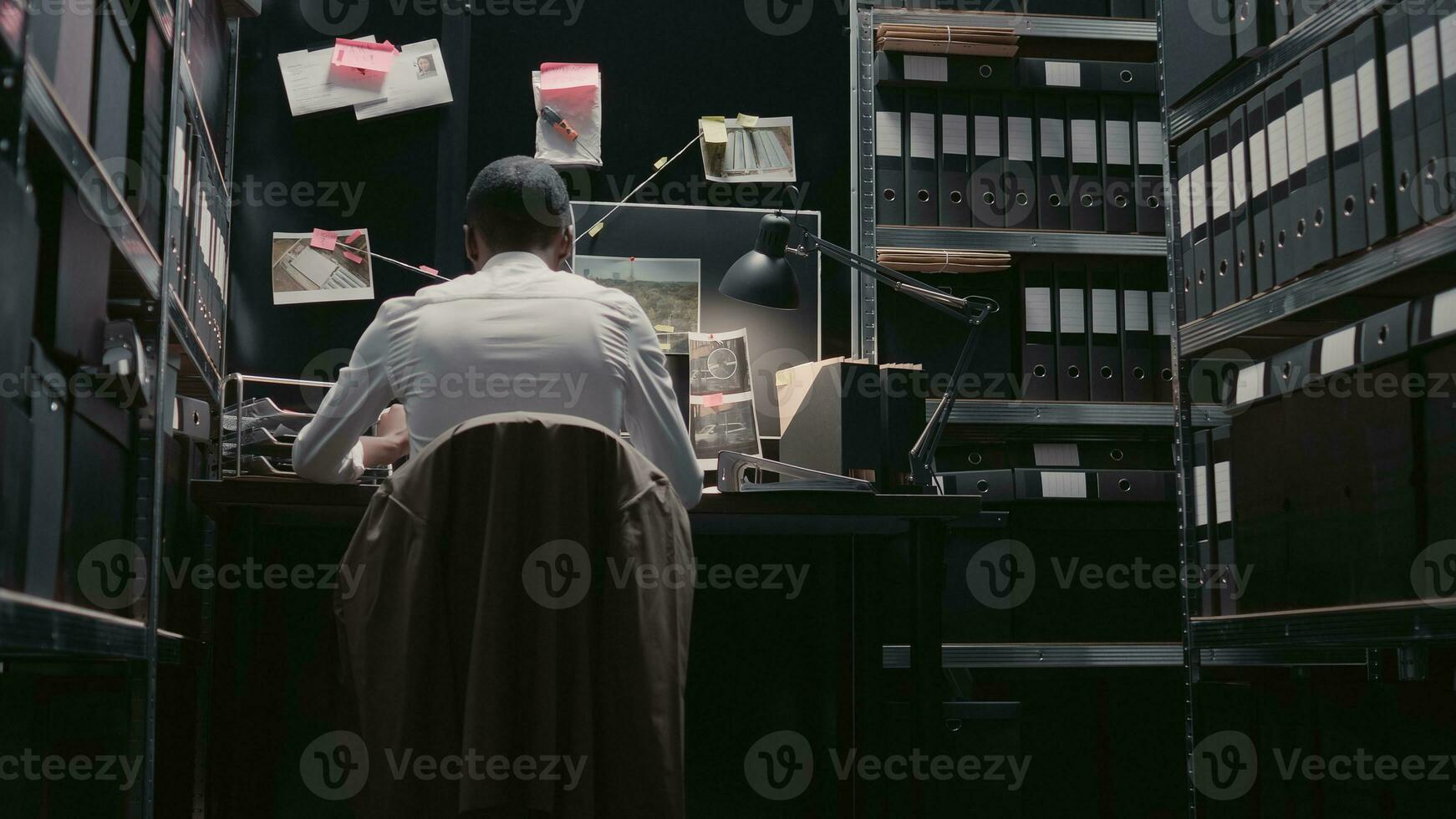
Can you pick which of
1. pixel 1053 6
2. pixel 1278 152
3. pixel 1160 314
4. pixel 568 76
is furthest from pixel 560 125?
pixel 1278 152

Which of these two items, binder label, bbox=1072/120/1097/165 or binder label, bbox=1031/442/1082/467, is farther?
binder label, bbox=1072/120/1097/165

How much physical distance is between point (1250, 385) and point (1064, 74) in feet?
3.89

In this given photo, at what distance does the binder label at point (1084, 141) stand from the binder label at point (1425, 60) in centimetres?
135

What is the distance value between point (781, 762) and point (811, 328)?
0.98 metres

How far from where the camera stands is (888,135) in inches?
112

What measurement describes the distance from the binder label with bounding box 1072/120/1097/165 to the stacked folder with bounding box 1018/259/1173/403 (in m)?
0.25

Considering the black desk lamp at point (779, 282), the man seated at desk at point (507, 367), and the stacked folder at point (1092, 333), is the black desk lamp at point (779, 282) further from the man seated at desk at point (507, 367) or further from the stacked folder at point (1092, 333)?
the man seated at desk at point (507, 367)

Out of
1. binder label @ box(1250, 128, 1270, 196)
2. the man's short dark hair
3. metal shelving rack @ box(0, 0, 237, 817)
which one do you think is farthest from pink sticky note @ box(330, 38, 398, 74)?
binder label @ box(1250, 128, 1270, 196)

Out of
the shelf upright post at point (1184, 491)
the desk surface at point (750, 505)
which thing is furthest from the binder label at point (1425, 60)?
the desk surface at point (750, 505)

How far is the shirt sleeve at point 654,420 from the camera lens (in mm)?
1720

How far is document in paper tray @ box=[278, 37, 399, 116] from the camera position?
276 cm

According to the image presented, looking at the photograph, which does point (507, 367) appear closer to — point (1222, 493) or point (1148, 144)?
point (1222, 493)

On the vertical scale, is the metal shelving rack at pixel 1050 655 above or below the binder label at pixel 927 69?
below

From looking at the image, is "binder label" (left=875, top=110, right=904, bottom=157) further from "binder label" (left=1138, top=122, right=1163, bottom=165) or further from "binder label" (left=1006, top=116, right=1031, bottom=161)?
"binder label" (left=1138, top=122, right=1163, bottom=165)
